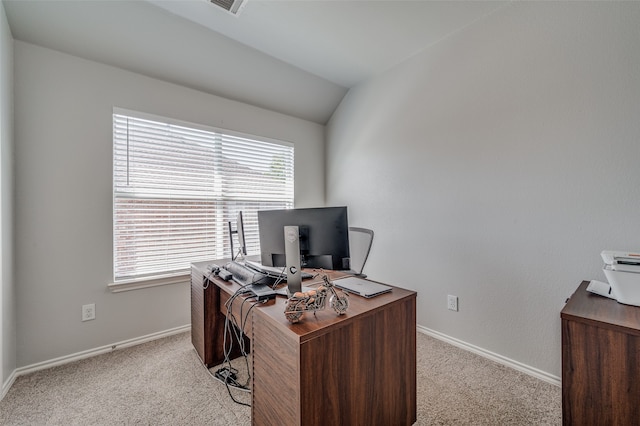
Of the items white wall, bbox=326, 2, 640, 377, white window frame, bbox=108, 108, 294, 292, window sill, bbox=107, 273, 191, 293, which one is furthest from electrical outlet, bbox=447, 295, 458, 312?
window sill, bbox=107, 273, 191, 293

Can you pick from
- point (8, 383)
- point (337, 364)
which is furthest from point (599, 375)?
point (8, 383)

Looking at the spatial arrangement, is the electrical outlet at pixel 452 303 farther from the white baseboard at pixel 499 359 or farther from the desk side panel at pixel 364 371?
the desk side panel at pixel 364 371

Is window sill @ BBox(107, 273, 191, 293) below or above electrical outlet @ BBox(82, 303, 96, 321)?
above

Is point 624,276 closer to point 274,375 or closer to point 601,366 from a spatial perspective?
point 601,366

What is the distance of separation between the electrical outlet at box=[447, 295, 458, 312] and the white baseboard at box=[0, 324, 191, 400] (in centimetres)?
239

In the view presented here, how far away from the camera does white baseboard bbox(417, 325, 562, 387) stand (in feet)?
5.78

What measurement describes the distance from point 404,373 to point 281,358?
664mm

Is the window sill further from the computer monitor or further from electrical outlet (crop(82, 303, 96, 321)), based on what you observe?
the computer monitor

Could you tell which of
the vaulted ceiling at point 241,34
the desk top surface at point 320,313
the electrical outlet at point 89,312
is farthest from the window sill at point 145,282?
the vaulted ceiling at point 241,34

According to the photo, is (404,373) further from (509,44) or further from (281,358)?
(509,44)

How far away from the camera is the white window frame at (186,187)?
2236 mm

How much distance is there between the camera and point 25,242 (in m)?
1.87

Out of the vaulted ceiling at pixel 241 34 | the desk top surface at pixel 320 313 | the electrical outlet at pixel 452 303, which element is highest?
the vaulted ceiling at pixel 241 34

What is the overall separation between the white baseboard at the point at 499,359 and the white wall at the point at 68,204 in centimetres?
248
